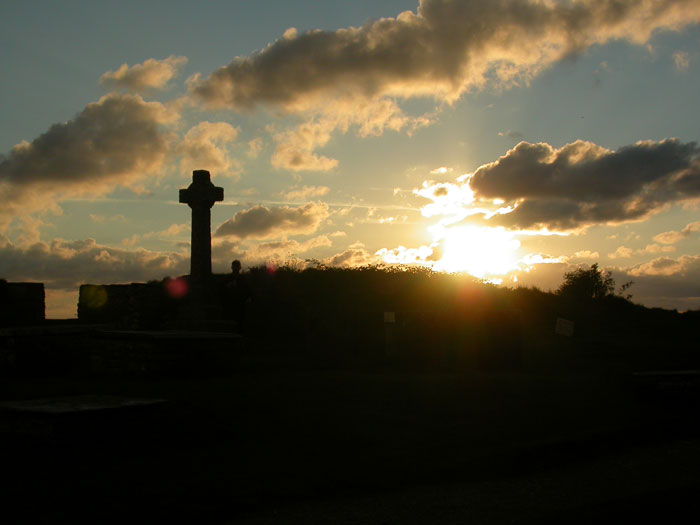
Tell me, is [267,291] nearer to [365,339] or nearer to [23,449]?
[365,339]

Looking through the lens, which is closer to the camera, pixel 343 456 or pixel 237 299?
pixel 343 456

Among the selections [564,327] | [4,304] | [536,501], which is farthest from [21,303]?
[536,501]

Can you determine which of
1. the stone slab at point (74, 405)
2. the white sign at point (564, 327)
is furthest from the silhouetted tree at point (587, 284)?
the stone slab at point (74, 405)

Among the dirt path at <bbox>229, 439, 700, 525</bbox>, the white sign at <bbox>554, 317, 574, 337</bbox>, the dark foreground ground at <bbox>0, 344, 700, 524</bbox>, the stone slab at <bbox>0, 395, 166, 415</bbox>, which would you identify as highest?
the white sign at <bbox>554, 317, 574, 337</bbox>

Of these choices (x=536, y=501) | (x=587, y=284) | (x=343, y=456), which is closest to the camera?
(x=536, y=501)

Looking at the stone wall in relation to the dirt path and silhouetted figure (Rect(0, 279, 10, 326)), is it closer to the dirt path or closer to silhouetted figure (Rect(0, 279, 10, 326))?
silhouetted figure (Rect(0, 279, 10, 326))

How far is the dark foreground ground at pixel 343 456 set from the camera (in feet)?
19.9

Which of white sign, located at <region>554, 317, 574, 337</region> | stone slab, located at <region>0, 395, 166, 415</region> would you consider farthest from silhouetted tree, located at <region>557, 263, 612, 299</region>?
stone slab, located at <region>0, 395, 166, 415</region>

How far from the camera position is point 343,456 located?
7781mm

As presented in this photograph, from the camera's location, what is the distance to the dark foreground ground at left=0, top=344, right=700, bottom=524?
6062mm

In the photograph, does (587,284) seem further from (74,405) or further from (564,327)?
(74,405)

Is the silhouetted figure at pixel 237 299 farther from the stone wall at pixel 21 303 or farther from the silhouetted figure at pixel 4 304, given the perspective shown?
the silhouetted figure at pixel 4 304

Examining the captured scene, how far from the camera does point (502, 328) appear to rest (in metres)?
16.6

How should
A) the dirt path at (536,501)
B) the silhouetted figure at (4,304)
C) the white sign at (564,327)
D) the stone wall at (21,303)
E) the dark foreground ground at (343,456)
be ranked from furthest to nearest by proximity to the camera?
the white sign at (564,327) → the stone wall at (21,303) → the silhouetted figure at (4,304) → the dark foreground ground at (343,456) → the dirt path at (536,501)
